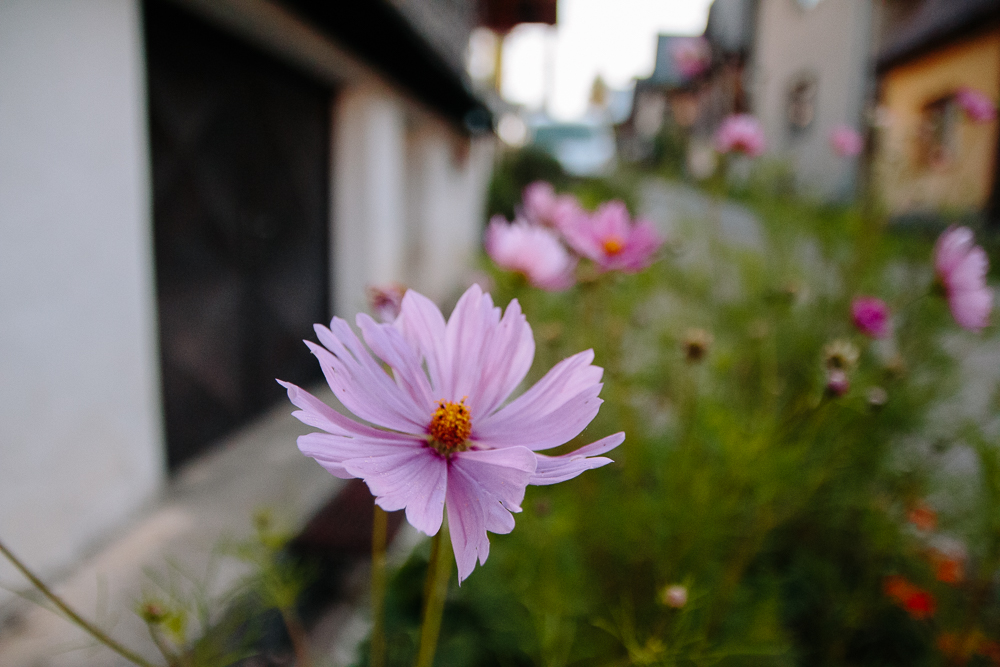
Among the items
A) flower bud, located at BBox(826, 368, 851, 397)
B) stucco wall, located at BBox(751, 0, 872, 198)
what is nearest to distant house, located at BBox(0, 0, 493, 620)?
flower bud, located at BBox(826, 368, 851, 397)

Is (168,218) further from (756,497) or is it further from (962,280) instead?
(962,280)

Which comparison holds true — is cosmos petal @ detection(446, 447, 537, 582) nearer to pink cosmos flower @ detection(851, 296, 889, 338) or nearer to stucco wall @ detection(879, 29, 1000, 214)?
pink cosmos flower @ detection(851, 296, 889, 338)

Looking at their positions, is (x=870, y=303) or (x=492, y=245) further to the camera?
(x=870, y=303)

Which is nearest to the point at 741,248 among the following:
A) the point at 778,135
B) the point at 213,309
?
the point at 213,309

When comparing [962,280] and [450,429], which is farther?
[962,280]

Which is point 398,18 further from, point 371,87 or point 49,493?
point 49,493

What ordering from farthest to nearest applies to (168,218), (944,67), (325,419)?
(944,67) < (168,218) < (325,419)

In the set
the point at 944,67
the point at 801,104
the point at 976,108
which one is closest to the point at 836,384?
the point at 976,108
